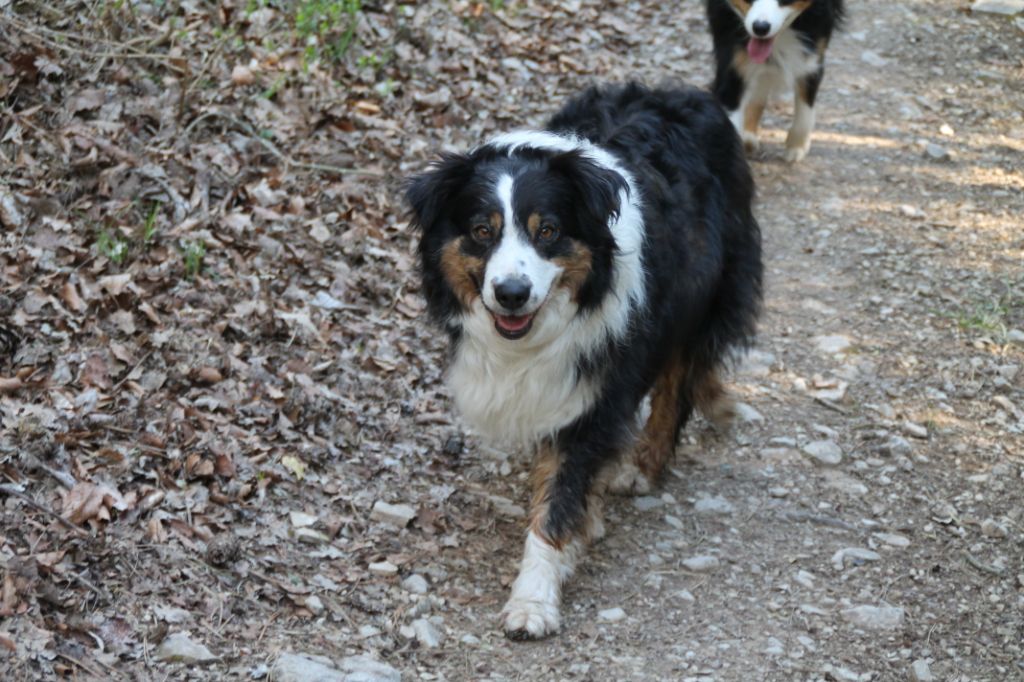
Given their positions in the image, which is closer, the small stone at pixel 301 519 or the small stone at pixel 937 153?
the small stone at pixel 301 519

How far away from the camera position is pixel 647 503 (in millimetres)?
5234

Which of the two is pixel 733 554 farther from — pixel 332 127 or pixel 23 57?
pixel 23 57

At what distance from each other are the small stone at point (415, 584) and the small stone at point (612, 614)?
→ 0.66 meters

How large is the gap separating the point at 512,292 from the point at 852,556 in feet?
6.13

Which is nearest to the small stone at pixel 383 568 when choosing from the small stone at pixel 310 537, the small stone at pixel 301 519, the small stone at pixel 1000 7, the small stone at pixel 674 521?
the small stone at pixel 310 537

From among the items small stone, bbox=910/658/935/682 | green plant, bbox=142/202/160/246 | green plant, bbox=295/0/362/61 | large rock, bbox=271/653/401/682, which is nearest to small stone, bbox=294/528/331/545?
large rock, bbox=271/653/401/682

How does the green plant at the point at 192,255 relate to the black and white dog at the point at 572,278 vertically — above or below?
below

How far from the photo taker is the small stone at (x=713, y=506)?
5.17 metres

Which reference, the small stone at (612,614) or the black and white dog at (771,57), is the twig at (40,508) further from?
the black and white dog at (771,57)

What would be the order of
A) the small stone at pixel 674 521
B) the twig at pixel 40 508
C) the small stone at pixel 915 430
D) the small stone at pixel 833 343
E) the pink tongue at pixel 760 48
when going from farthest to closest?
the pink tongue at pixel 760 48 → the small stone at pixel 833 343 → the small stone at pixel 915 430 → the small stone at pixel 674 521 → the twig at pixel 40 508

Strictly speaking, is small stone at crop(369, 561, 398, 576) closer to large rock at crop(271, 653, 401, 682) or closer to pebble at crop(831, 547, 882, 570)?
large rock at crop(271, 653, 401, 682)

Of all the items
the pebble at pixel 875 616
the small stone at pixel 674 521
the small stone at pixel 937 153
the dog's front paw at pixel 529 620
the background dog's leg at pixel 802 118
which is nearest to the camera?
the dog's front paw at pixel 529 620

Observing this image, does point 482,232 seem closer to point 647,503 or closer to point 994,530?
point 647,503

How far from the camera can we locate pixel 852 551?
487cm
